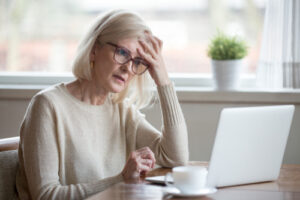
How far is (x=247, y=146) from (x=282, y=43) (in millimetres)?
1349

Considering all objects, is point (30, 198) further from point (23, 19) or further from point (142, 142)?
point (23, 19)

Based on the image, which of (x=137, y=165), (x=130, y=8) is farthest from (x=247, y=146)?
(x=130, y=8)

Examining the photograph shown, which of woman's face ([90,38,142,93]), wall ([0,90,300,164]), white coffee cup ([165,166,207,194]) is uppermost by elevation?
woman's face ([90,38,142,93])

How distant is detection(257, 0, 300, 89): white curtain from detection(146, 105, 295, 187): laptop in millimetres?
1160

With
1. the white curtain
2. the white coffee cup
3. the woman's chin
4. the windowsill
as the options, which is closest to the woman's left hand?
the woman's chin

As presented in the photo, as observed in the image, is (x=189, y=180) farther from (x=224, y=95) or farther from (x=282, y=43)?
(x=282, y=43)

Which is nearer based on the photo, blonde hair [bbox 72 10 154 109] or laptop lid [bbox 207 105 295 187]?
laptop lid [bbox 207 105 295 187]

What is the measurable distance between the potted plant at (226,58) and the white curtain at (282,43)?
0.13 m

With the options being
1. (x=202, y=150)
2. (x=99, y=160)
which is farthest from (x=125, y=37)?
(x=202, y=150)

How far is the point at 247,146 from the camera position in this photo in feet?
5.07

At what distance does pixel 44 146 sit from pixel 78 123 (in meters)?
0.24

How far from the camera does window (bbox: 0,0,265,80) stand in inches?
118

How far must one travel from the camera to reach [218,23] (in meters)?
3.01

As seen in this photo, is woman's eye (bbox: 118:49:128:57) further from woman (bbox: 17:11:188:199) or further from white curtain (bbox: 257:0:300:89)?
white curtain (bbox: 257:0:300:89)
